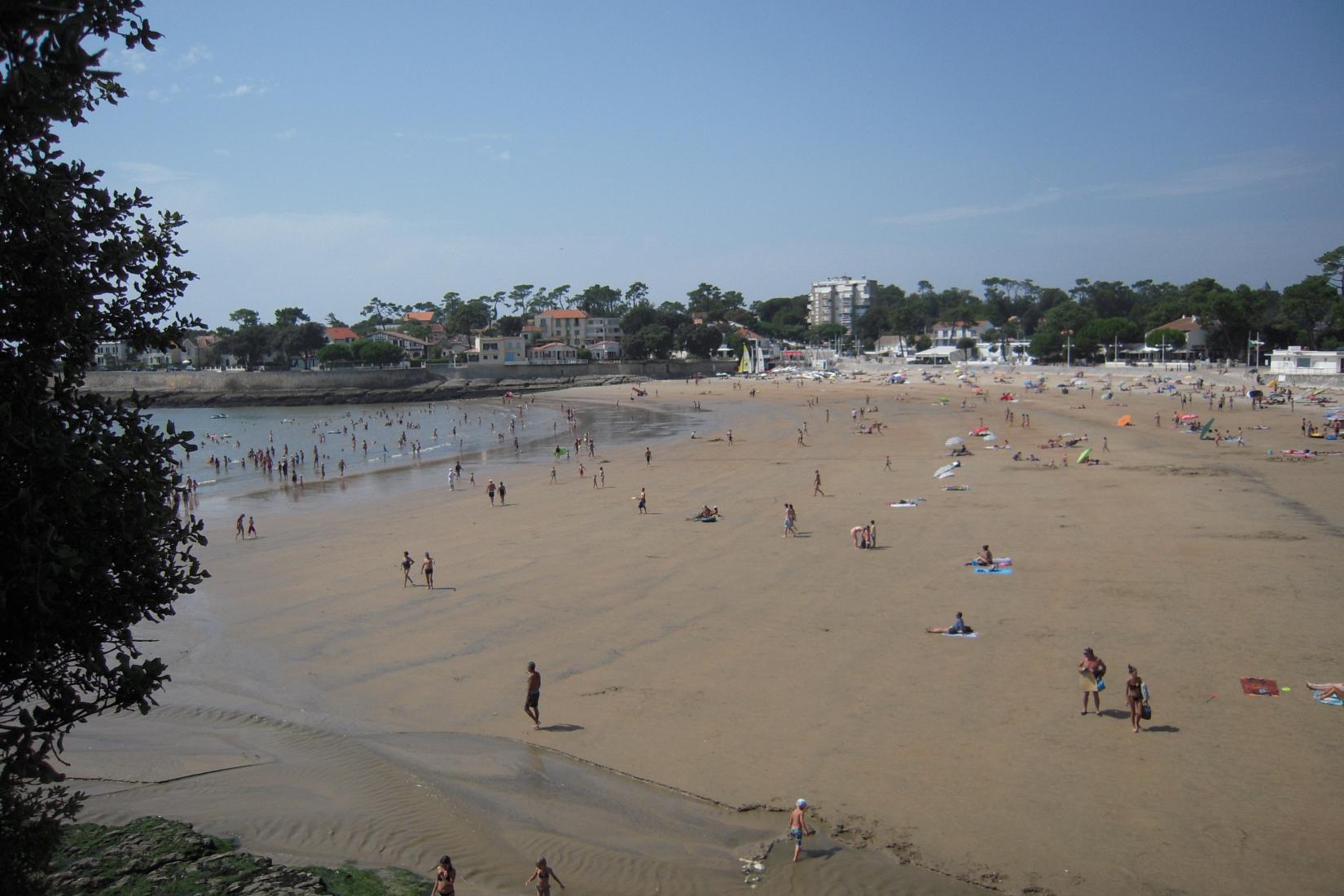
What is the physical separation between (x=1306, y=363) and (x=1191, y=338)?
90.9 ft

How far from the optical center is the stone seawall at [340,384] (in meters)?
93.5

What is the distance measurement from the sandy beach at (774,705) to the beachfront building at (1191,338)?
238 feet

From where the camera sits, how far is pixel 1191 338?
8925cm

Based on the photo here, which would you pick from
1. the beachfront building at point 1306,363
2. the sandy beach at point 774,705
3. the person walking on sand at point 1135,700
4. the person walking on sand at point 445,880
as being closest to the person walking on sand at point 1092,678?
the sandy beach at point 774,705

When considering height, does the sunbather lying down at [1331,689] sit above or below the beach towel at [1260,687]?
above

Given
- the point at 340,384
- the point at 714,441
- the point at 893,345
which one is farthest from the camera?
the point at 893,345

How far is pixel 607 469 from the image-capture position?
34.0m

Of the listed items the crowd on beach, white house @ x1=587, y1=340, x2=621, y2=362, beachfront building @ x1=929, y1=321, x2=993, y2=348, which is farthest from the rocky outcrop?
beachfront building @ x1=929, y1=321, x2=993, y2=348

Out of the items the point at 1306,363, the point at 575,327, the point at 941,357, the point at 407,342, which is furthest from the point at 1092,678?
the point at 407,342

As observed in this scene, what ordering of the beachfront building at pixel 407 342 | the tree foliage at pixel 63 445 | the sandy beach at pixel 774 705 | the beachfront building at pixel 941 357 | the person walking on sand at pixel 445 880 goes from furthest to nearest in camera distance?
the beachfront building at pixel 407 342 → the beachfront building at pixel 941 357 → the sandy beach at pixel 774 705 → the person walking on sand at pixel 445 880 → the tree foliage at pixel 63 445

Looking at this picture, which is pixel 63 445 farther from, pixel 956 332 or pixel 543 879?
pixel 956 332

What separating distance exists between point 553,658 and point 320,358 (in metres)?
107

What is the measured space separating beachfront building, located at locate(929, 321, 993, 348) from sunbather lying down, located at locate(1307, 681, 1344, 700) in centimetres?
12900

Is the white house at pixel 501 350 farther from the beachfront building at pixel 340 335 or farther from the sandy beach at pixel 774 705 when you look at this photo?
the sandy beach at pixel 774 705
